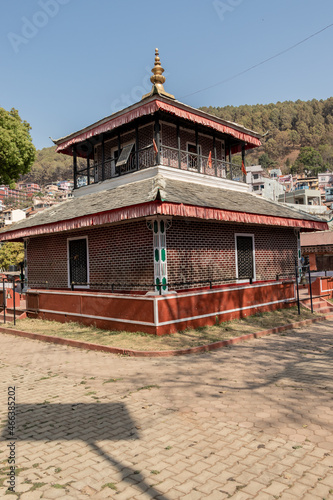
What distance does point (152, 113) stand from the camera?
12.8 m

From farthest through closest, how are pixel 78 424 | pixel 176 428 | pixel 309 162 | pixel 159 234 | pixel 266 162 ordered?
pixel 266 162, pixel 309 162, pixel 159 234, pixel 78 424, pixel 176 428

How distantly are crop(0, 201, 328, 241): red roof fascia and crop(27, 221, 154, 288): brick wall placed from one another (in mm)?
1060

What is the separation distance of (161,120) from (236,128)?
12.5 ft

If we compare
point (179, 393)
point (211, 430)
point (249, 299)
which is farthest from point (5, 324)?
point (211, 430)

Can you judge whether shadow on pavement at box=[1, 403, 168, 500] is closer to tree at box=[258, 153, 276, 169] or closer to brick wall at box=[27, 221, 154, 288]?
brick wall at box=[27, 221, 154, 288]

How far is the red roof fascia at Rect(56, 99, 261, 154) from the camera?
12.4m

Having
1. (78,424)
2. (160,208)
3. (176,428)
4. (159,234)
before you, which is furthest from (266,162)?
(78,424)

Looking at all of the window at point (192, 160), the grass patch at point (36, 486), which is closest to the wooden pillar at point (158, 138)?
the window at point (192, 160)

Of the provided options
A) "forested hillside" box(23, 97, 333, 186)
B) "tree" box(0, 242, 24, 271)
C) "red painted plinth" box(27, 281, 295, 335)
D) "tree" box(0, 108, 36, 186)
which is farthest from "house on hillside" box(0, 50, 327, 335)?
"forested hillside" box(23, 97, 333, 186)

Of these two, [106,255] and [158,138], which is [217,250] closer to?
[106,255]

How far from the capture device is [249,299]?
1158 centimetres

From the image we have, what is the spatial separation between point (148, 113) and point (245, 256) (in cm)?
635

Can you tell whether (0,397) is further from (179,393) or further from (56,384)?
(179,393)

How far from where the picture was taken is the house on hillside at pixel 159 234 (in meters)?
9.99
